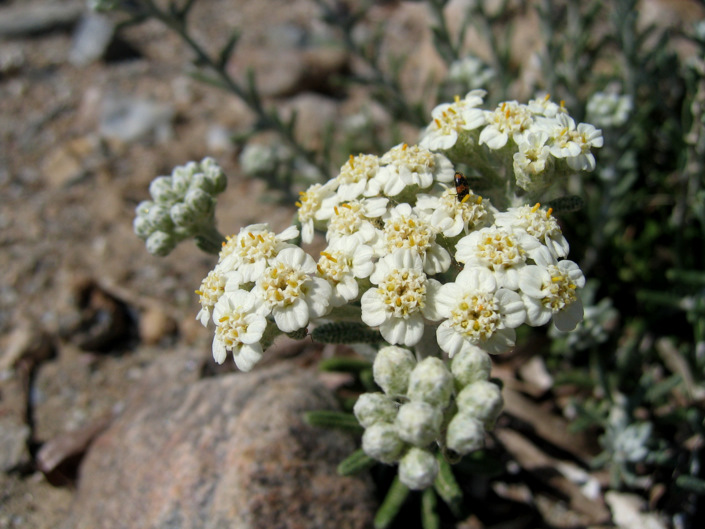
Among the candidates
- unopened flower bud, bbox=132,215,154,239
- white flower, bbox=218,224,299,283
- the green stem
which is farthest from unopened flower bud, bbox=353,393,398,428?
the green stem

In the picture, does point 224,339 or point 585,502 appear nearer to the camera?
point 224,339

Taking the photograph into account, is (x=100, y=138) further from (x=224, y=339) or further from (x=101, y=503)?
(x=224, y=339)

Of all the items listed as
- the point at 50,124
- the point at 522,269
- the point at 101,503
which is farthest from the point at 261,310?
the point at 50,124

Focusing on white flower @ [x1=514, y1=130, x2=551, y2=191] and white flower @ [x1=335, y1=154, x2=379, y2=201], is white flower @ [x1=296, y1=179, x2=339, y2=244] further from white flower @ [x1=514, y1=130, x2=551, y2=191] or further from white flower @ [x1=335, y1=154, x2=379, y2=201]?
white flower @ [x1=514, y1=130, x2=551, y2=191]

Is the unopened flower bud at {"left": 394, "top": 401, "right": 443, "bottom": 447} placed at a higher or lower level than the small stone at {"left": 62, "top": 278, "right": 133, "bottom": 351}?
higher

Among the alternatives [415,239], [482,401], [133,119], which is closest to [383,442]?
[482,401]

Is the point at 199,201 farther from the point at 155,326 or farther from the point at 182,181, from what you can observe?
the point at 155,326
